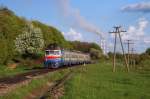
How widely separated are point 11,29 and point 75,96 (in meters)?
54.9

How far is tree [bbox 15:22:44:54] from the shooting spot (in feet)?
267

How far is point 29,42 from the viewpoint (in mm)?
83438

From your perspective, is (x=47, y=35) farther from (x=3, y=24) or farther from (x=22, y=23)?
(x=3, y=24)

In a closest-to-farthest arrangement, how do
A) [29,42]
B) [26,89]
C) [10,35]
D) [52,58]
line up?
[26,89] → [52,58] → [10,35] → [29,42]

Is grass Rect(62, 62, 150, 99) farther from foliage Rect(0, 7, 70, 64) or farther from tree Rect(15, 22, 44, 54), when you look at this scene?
tree Rect(15, 22, 44, 54)

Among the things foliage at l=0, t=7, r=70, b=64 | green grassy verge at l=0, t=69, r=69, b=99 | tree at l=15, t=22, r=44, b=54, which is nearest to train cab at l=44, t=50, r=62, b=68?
foliage at l=0, t=7, r=70, b=64

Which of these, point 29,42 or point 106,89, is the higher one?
point 29,42

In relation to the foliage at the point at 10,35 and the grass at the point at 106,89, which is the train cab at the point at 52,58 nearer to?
the foliage at the point at 10,35

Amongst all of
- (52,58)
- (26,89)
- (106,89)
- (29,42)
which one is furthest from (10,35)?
(106,89)

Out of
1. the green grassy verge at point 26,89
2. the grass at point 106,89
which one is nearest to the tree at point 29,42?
the green grassy verge at point 26,89

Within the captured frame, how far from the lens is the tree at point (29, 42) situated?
8144 cm

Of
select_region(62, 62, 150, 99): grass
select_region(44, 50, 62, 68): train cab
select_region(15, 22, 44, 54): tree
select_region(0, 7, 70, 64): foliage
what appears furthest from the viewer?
select_region(15, 22, 44, 54): tree

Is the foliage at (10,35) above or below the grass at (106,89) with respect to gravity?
above

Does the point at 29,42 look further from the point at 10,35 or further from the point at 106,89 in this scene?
the point at 106,89
